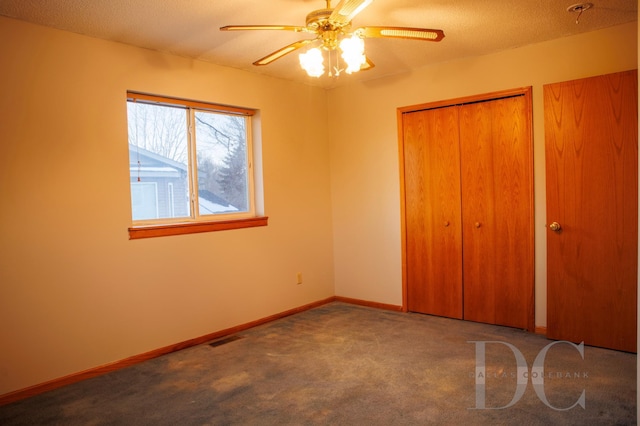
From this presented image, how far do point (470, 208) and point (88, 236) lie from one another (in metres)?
3.02

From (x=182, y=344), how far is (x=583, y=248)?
3115mm

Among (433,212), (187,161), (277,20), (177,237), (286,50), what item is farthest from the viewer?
(433,212)

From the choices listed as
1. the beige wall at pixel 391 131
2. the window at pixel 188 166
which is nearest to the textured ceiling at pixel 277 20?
the beige wall at pixel 391 131

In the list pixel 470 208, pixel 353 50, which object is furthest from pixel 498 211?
pixel 353 50

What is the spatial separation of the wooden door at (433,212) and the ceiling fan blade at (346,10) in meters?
1.99

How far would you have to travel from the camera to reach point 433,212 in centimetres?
408

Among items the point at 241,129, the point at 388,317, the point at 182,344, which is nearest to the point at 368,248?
the point at 388,317

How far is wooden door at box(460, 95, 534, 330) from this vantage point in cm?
358

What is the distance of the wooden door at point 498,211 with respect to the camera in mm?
3584

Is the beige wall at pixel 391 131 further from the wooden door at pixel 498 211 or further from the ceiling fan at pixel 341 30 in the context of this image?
the ceiling fan at pixel 341 30

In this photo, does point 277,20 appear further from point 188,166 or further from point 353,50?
point 188,166

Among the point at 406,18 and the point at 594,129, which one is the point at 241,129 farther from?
the point at 594,129

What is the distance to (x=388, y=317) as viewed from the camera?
415 cm

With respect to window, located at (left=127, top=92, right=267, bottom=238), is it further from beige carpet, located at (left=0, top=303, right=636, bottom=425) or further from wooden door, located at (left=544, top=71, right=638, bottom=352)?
wooden door, located at (left=544, top=71, right=638, bottom=352)
